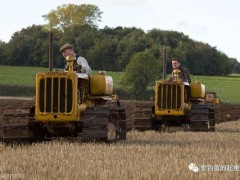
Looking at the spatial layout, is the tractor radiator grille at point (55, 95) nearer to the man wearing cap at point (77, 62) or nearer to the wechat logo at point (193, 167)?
the man wearing cap at point (77, 62)

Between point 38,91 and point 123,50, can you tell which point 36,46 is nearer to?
point 123,50

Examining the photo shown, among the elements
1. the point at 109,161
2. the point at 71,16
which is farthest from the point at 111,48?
the point at 109,161

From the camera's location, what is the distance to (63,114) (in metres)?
13.7

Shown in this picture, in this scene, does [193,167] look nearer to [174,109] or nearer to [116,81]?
[174,109]

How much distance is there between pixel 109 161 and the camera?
1021 centimetres

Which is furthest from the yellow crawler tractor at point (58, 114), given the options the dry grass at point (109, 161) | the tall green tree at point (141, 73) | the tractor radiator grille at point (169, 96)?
the tall green tree at point (141, 73)

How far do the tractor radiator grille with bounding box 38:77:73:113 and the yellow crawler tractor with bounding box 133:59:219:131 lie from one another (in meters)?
6.37

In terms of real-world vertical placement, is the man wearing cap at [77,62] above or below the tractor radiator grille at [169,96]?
above

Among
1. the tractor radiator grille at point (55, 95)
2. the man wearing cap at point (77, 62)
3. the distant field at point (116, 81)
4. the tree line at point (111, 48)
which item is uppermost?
the tree line at point (111, 48)

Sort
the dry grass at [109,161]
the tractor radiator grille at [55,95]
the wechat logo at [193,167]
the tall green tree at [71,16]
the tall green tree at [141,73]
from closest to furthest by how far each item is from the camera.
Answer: the dry grass at [109,161] → the wechat logo at [193,167] → the tractor radiator grille at [55,95] → the tall green tree at [141,73] → the tall green tree at [71,16]

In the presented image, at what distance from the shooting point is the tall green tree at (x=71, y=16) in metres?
105

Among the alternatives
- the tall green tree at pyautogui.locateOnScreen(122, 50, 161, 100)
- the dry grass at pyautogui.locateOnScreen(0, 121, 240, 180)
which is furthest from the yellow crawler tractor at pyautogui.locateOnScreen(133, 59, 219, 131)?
the tall green tree at pyautogui.locateOnScreen(122, 50, 161, 100)

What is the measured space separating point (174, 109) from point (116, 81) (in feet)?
188

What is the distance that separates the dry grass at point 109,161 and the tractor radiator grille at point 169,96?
6.68 metres
